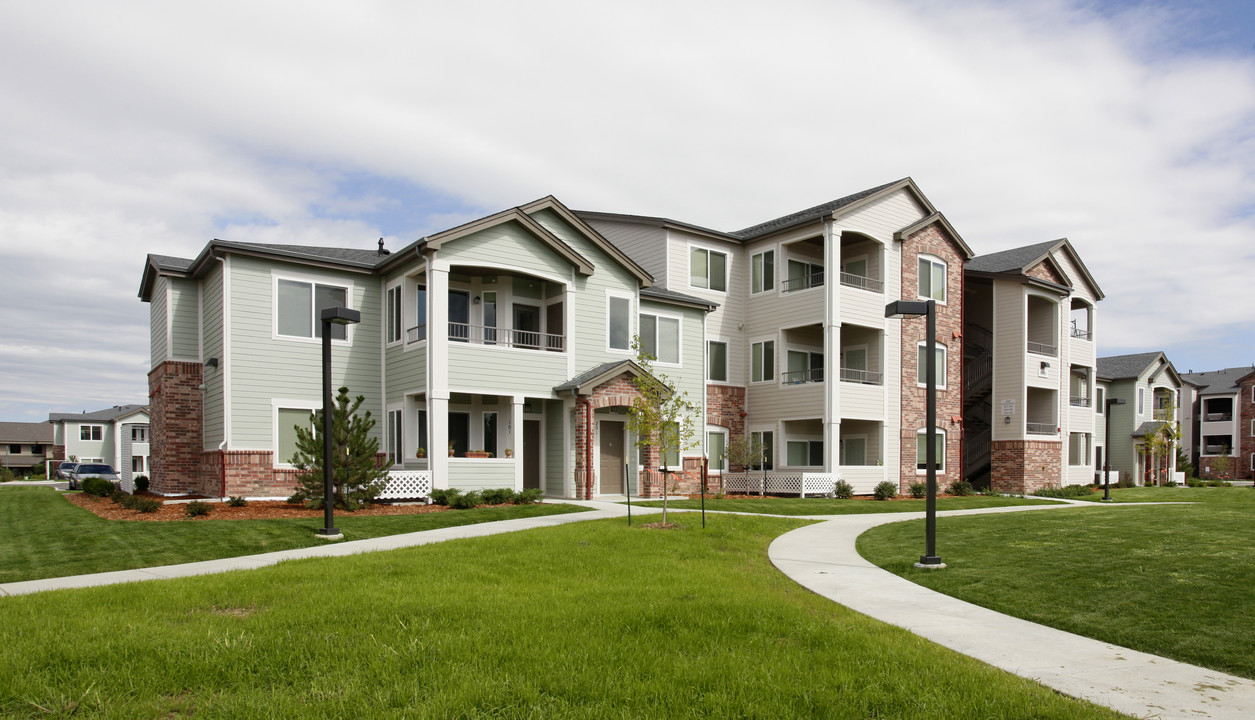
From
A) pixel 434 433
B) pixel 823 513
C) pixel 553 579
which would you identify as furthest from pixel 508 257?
pixel 553 579

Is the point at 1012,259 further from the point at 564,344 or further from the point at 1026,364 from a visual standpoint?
the point at 564,344

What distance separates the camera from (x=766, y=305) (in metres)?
30.7

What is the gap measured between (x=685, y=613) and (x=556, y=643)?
1.43 metres

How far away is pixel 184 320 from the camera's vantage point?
2420 centimetres

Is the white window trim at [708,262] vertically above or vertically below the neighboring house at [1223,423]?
above

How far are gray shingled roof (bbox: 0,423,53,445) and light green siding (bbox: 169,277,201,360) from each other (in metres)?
87.6

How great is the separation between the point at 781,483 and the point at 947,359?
29.5 feet

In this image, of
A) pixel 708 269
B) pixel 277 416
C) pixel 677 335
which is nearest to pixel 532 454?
pixel 677 335

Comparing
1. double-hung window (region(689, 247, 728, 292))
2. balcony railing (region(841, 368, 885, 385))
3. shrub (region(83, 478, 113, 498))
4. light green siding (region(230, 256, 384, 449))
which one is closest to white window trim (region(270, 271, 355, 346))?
light green siding (region(230, 256, 384, 449))

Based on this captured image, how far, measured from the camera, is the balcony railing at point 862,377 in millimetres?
29886

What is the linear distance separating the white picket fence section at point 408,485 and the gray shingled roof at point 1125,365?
136 ft

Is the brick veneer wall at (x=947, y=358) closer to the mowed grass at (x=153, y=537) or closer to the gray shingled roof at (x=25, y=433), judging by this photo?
the mowed grass at (x=153, y=537)

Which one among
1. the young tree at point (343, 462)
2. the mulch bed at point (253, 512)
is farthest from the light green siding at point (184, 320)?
the young tree at point (343, 462)

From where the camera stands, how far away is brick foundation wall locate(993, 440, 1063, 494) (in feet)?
110
